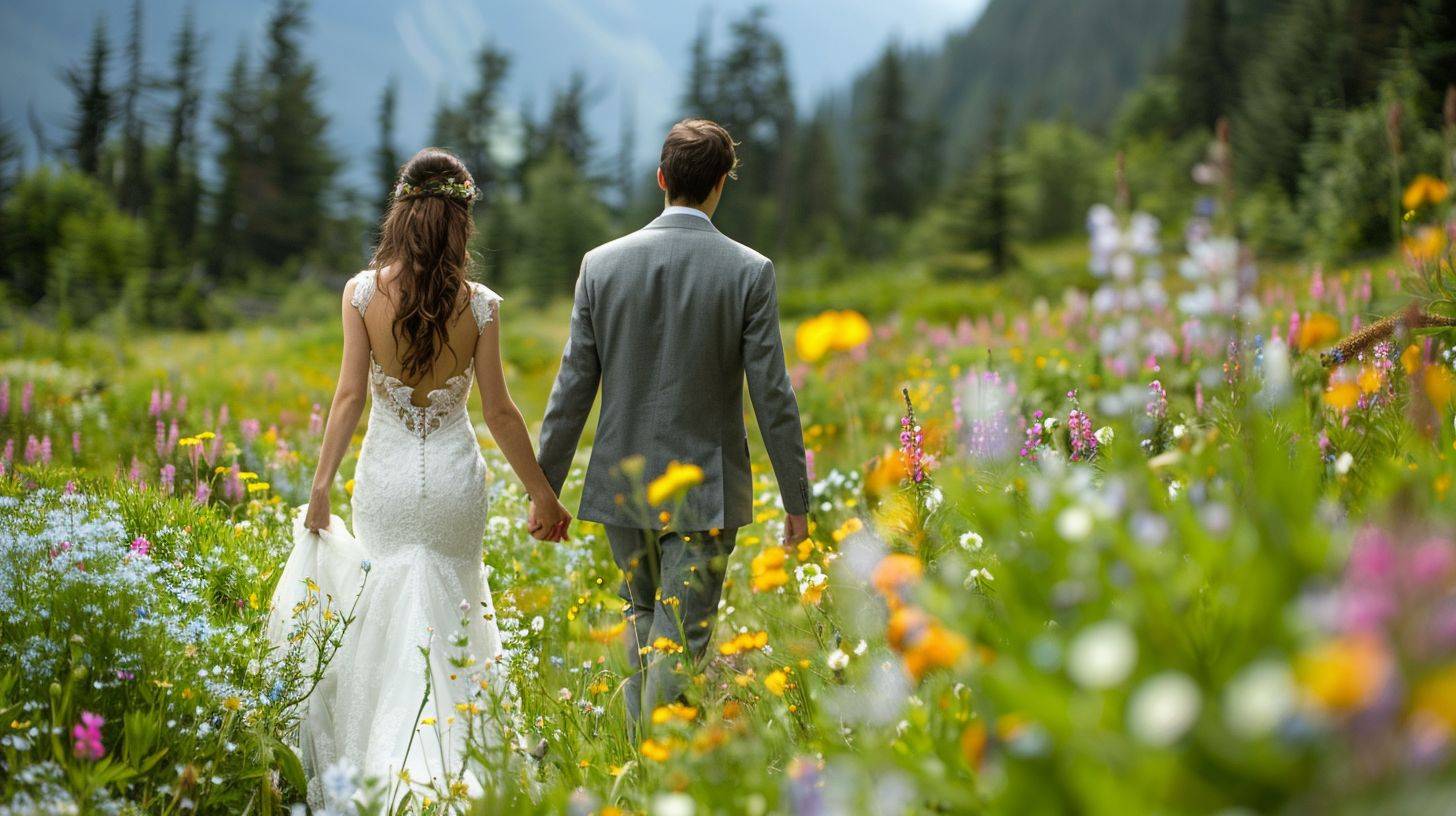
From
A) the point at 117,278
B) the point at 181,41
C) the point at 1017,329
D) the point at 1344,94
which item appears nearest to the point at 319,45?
the point at 181,41

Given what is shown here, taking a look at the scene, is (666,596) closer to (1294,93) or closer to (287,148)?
(1294,93)

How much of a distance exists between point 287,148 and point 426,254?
45.1 m

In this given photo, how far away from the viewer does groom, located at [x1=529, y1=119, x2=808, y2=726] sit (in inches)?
134

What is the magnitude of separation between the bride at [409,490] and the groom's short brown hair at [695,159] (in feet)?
2.69

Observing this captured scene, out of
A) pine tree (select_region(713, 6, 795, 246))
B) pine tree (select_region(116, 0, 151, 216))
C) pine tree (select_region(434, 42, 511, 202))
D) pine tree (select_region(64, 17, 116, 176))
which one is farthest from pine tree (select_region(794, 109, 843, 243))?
pine tree (select_region(64, 17, 116, 176))

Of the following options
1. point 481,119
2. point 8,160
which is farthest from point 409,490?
point 481,119

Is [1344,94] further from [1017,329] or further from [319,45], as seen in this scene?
[319,45]

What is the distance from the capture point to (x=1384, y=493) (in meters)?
1.77

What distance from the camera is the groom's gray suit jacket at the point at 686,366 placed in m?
3.40

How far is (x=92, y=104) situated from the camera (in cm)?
4028

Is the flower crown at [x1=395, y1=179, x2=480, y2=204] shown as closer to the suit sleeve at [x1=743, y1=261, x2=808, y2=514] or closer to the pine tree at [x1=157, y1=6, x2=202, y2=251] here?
the suit sleeve at [x1=743, y1=261, x2=808, y2=514]

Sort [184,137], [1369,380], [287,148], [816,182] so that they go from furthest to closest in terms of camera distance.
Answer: [816,182]
[184,137]
[287,148]
[1369,380]

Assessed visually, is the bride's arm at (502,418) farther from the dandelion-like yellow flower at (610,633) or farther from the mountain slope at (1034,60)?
the mountain slope at (1034,60)

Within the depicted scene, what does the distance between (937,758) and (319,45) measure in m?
170
